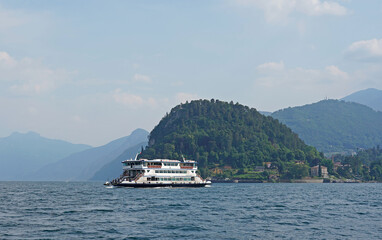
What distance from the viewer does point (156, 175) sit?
391 ft

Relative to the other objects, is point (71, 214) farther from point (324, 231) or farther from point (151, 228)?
point (324, 231)

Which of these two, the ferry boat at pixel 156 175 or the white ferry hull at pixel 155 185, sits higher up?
the ferry boat at pixel 156 175

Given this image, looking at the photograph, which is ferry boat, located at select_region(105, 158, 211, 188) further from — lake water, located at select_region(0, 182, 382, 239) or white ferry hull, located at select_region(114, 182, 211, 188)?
lake water, located at select_region(0, 182, 382, 239)

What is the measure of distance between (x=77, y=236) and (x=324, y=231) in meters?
23.7

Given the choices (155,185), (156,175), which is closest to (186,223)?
(155,185)

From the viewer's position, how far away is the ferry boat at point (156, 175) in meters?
116

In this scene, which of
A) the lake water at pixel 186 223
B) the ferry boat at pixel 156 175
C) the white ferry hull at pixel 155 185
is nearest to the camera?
the lake water at pixel 186 223

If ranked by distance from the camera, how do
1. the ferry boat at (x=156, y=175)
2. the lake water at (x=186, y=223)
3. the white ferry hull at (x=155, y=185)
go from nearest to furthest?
the lake water at (x=186, y=223) < the white ferry hull at (x=155, y=185) < the ferry boat at (x=156, y=175)

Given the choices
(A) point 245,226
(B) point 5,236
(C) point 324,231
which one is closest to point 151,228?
(A) point 245,226

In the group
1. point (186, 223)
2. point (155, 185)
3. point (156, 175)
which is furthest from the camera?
point (156, 175)

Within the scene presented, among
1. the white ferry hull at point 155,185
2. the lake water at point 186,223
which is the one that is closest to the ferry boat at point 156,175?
the white ferry hull at point 155,185

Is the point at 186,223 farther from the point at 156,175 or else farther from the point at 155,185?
the point at 156,175

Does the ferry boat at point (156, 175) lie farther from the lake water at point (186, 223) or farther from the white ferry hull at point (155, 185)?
the lake water at point (186, 223)

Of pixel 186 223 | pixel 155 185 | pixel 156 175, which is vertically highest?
pixel 156 175
